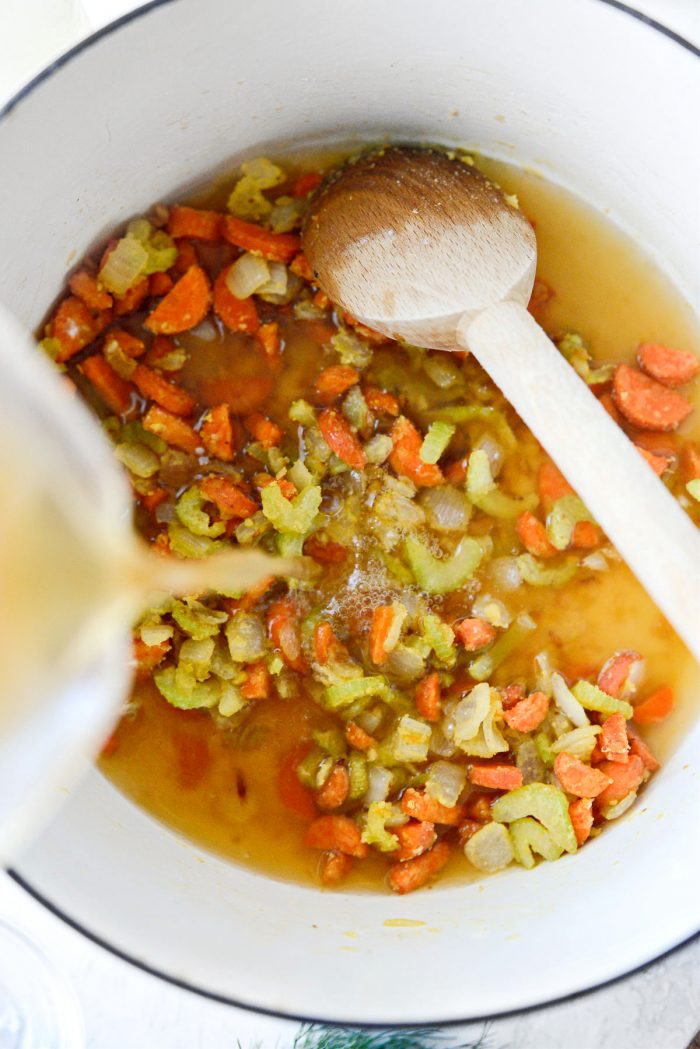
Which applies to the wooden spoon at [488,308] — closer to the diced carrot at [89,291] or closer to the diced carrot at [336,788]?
the diced carrot at [89,291]

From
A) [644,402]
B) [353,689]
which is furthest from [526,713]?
[644,402]

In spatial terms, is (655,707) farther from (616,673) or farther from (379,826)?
(379,826)

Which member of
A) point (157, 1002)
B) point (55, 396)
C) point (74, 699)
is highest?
point (55, 396)

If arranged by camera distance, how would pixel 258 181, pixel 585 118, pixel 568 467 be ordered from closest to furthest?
pixel 568 467 < pixel 585 118 < pixel 258 181

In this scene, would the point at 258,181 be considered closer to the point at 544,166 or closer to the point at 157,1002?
the point at 544,166

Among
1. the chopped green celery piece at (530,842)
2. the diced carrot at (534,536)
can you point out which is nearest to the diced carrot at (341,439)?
the diced carrot at (534,536)

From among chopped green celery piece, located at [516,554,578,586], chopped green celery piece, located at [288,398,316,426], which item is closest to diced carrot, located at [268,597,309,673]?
chopped green celery piece, located at [288,398,316,426]

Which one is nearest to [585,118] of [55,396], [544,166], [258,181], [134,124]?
[544,166]
